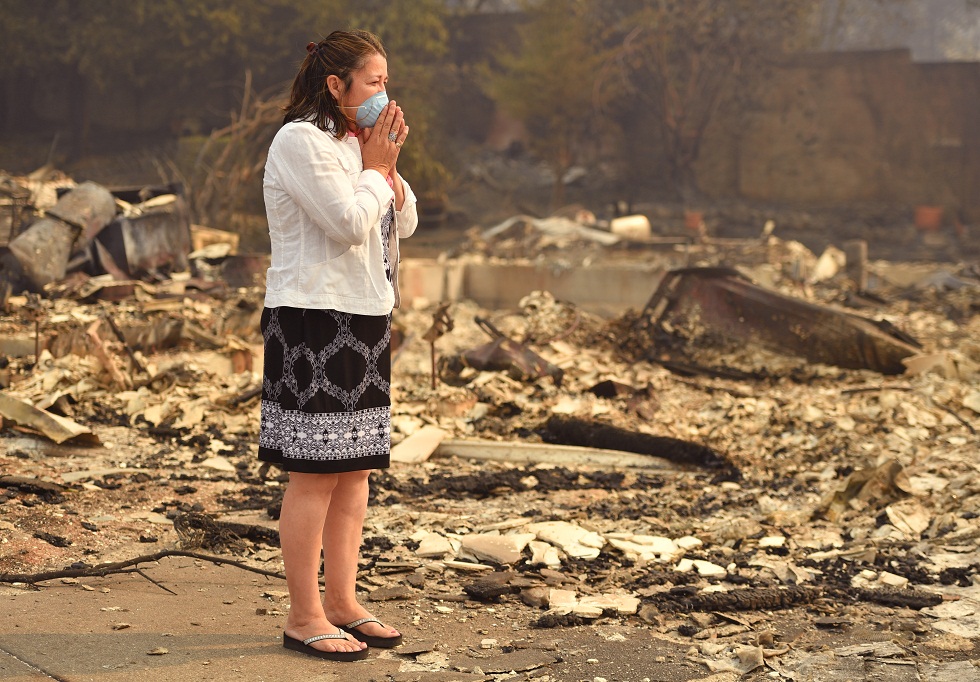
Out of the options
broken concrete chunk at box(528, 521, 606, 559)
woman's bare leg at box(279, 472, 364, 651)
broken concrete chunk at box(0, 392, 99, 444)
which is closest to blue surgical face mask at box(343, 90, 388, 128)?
woman's bare leg at box(279, 472, 364, 651)

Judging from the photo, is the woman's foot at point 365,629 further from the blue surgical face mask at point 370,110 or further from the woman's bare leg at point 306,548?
the blue surgical face mask at point 370,110

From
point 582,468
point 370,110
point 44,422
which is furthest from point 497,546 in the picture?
point 44,422

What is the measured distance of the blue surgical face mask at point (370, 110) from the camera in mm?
2738

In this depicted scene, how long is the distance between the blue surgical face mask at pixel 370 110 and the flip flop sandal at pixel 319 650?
1.36 meters

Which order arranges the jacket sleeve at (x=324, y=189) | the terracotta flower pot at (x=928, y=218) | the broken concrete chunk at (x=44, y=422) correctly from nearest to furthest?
the jacket sleeve at (x=324, y=189)
the broken concrete chunk at (x=44, y=422)
the terracotta flower pot at (x=928, y=218)

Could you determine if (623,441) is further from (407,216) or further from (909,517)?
(407,216)

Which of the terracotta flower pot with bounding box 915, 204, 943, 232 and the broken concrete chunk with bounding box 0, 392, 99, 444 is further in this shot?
the terracotta flower pot with bounding box 915, 204, 943, 232

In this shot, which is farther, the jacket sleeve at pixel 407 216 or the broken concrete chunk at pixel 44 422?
the broken concrete chunk at pixel 44 422

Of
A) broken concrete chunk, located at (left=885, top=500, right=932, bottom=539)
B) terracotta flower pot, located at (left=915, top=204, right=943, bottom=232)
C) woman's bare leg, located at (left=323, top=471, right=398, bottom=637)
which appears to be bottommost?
broken concrete chunk, located at (left=885, top=500, right=932, bottom=539)

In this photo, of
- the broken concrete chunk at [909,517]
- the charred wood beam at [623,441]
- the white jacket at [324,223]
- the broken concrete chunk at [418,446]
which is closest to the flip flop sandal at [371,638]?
the white jacket at [324,223]

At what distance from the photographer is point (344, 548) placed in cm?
292

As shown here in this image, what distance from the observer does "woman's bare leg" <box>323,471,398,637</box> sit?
2.90 m

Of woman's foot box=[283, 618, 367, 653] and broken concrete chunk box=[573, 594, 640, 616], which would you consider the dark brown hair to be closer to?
woman's foot box=[283, 618, 367, 653]

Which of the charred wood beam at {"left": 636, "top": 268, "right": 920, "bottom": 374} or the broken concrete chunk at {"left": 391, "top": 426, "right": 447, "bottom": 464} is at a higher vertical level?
the charred wood beam at {"left": 636, "top": 268, "right": 920, "bottom": 374}
